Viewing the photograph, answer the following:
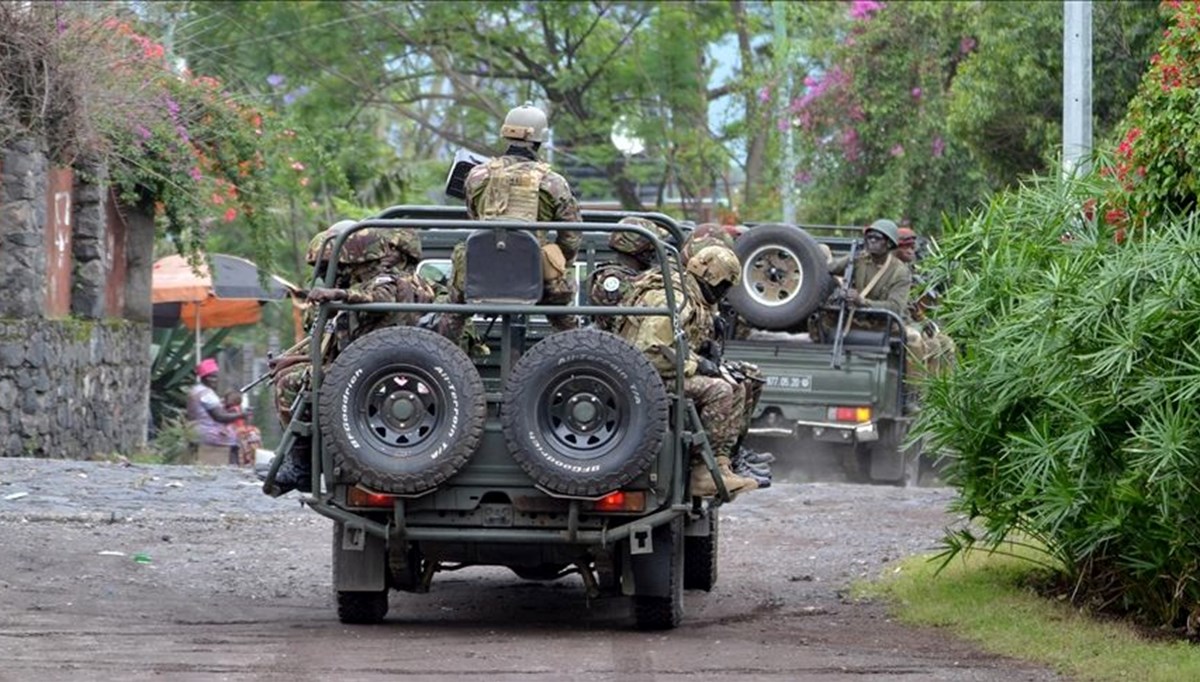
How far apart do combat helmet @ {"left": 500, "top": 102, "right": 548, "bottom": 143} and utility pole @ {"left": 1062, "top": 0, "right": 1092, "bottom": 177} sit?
25.0 ft

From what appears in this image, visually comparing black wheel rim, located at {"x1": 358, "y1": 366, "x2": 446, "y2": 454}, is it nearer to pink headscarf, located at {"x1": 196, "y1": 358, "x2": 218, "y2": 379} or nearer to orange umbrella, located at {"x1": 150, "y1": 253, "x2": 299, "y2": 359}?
pink headscarf, located at {"x1": 196, "y1": 358, "x2": 218, "y2": 379}

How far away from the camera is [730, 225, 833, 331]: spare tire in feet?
58.7

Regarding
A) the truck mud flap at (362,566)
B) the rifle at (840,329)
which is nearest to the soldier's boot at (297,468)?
the truck mud flap at (362,566)

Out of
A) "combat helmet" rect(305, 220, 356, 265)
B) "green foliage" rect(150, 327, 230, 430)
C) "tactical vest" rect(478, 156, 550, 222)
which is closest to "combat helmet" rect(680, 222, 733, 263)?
"tactical vest" rect(478, 156, 550, 222)

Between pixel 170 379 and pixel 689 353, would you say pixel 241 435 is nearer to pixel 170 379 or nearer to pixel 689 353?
pixel 170 379

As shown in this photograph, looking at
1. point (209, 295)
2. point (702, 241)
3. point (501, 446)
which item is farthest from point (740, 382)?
point (209, 295)

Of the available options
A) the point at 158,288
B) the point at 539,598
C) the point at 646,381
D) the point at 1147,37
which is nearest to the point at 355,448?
the point at 646,381

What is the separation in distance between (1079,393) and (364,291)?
3.08 metres

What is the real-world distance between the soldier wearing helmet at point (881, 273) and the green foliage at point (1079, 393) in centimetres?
748

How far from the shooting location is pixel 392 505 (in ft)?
31.0

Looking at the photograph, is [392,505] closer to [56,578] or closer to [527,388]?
[527,388]

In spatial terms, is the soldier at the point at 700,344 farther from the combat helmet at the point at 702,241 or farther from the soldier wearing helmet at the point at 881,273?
the soldier wearing helmet at the point at 881,273

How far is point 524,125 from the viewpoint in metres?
10.2

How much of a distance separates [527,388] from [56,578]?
3.20 m
